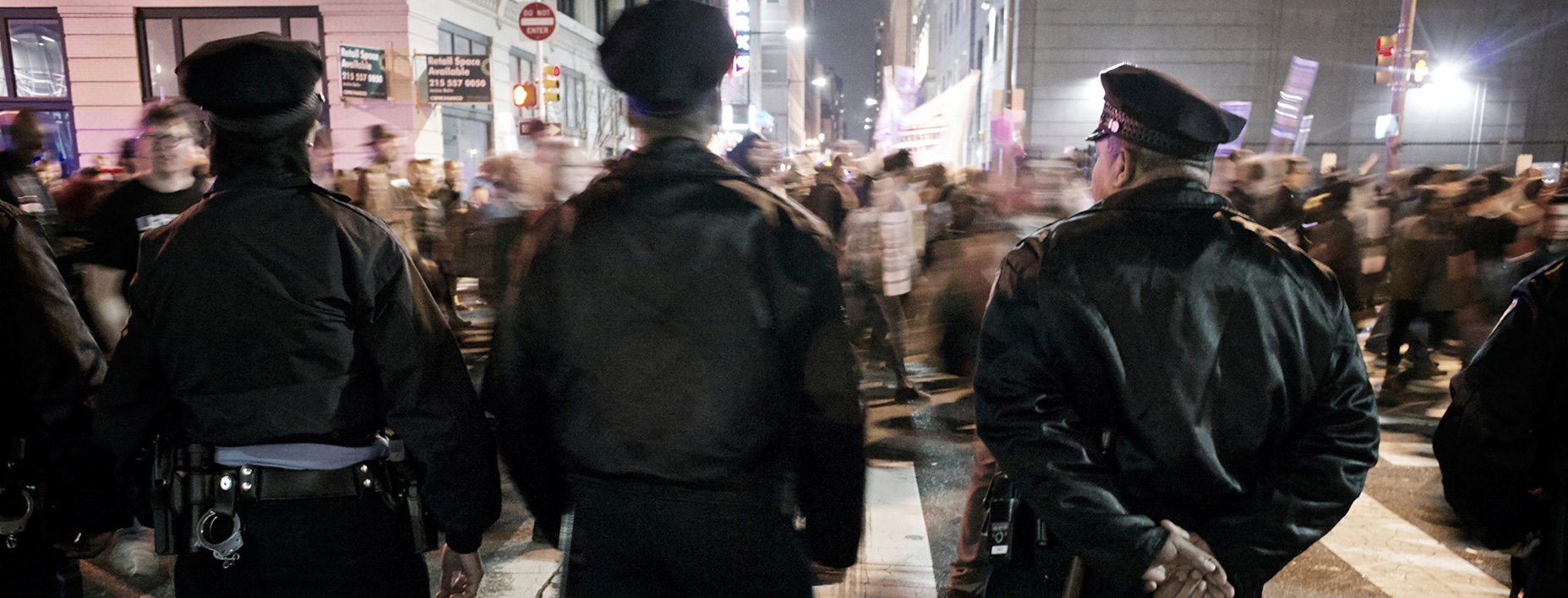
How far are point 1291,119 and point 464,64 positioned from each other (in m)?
15.7

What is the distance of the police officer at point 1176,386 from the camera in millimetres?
2047

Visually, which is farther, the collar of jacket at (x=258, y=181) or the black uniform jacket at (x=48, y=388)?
the black uniform jacket at (x=48, y=388)

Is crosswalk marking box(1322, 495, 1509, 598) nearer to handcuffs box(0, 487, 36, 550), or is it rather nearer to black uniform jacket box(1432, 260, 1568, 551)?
black uniform jacket box(1432, 260, 1568, 551)

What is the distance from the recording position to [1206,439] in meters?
2.06

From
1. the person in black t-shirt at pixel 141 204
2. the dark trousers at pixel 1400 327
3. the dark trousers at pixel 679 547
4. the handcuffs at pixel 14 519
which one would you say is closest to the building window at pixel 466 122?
the person in black t-shirt at pixel 141 204

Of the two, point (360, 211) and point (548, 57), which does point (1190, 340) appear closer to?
point (360, 211)

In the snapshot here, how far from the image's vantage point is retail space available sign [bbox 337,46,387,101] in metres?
18.0

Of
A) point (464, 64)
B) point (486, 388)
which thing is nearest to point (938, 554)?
point (486, 388)

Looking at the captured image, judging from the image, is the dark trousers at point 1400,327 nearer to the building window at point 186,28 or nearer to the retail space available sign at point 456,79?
the retail space available sign at point 456,79

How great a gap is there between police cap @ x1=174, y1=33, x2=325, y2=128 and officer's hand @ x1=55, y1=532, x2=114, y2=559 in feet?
4.41

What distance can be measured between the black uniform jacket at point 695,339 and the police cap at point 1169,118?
782 millimetres

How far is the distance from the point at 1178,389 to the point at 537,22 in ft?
55.1

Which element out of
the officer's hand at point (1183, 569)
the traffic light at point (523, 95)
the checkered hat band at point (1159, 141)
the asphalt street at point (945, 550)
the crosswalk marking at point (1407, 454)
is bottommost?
the crosswalk marking at point (1407, 454)

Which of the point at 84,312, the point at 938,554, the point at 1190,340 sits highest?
the point at 1190,340
